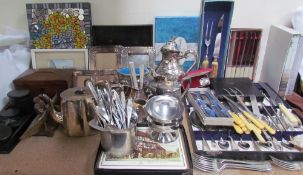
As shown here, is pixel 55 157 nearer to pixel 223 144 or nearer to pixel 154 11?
pixel 223 144

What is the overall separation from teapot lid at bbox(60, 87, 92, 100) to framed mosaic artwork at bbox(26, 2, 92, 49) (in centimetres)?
28

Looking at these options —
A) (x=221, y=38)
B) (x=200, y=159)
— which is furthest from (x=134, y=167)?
(x=221, y=38)

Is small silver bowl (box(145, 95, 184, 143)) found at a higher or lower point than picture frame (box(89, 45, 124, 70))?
lower

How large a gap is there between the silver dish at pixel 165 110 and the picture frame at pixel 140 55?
29cm

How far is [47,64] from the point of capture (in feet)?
2.77

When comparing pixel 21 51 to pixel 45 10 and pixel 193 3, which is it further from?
pixel 193 3

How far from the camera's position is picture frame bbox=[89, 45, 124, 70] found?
84 cm

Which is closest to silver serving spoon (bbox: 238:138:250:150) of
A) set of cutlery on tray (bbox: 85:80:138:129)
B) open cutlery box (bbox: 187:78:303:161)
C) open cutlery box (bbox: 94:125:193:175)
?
open cutlery box (bbox: 187:78:303:161)

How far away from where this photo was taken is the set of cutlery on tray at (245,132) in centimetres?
52

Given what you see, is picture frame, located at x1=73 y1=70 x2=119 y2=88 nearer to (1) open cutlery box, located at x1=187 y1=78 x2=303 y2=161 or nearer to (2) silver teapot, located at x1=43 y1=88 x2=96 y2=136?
(2) silver teapot, located at x1=43 y1=88 x2=96 y2=136

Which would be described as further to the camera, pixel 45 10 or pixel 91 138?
pixel 45 10

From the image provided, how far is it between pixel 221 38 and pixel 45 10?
0.58 meters

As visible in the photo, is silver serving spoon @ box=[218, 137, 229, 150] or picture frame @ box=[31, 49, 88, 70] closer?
silver serving spoon @ box=[218, 137, 229, 150]

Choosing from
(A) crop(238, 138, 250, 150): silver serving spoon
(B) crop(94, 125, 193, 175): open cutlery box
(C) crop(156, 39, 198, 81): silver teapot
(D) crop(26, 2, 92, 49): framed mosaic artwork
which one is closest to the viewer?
(B) crop(94, 125, 193, 175): open cutlery box
